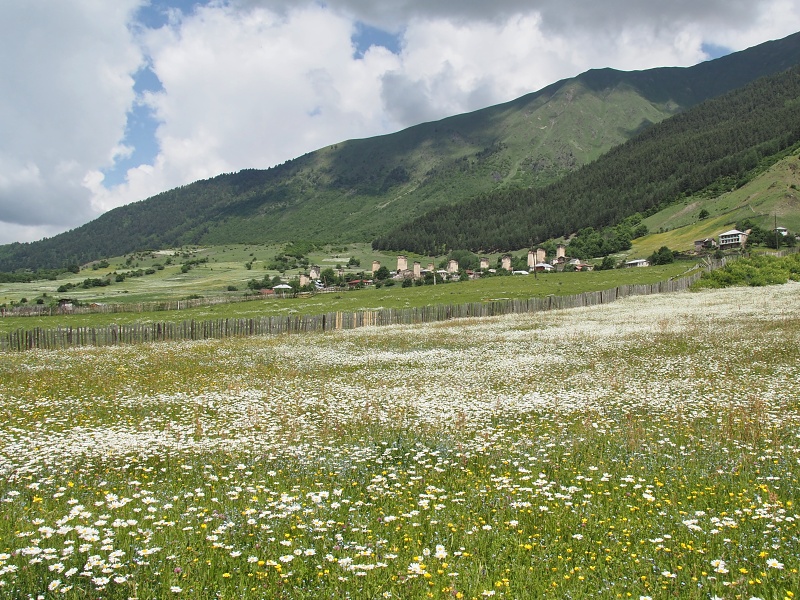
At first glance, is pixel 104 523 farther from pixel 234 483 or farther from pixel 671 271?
pixel 671 271

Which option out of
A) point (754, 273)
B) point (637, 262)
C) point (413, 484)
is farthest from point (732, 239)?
point (413, 484)

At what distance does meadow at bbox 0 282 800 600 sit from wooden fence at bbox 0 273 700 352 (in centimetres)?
2235

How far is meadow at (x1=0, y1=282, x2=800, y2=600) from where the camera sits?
6078 millimetres

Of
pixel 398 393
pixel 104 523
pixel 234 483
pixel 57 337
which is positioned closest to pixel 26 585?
pixel 104 523

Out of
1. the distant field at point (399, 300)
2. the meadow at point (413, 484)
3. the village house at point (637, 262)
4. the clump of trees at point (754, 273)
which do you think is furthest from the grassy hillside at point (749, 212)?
the meadow at point (413, 484)

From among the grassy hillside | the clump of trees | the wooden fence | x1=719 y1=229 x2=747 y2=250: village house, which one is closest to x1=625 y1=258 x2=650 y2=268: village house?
the grassy hillside

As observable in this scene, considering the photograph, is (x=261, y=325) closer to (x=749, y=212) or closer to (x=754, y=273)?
(x=754, y=273)

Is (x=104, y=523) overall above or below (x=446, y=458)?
above

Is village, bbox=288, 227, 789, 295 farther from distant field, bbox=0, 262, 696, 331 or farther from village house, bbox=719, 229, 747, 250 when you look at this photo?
distant field, bbox=0, 262, 696, 331

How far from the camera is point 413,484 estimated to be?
960 centimetres

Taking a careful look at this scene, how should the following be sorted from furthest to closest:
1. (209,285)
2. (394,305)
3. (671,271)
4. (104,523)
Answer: (209,285) → (671,271) → (394,305) → (104,523)

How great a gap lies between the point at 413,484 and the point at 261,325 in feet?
138

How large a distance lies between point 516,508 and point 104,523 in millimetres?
5694

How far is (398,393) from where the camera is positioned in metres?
19.3
